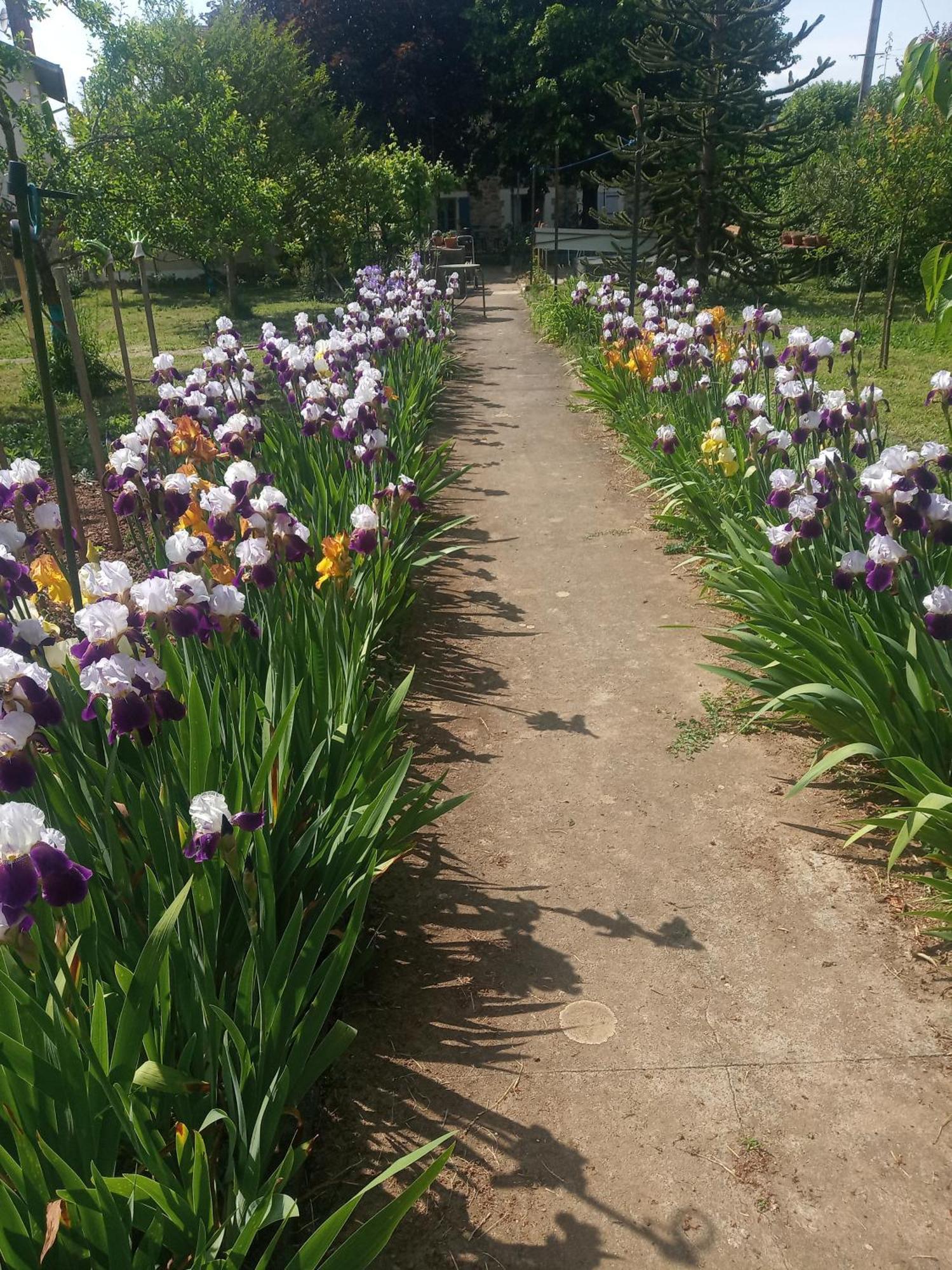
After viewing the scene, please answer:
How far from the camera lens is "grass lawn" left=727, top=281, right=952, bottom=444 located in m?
7.86

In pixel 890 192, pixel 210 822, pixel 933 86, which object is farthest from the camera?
pixel 890 192

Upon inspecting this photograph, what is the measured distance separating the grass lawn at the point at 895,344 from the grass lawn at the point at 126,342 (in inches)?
254

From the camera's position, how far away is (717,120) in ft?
45.5

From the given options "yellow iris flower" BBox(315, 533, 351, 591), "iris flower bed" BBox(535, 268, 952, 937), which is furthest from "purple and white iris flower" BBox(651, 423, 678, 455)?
"yellow iris flower" BBox(315, 533, 351, 591)

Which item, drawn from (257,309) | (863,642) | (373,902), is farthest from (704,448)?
(257,309)

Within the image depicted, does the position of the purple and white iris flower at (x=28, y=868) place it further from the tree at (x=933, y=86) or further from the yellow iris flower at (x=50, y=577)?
the tree at (x=933, y=86)

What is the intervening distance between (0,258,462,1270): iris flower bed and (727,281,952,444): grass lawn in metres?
2.45

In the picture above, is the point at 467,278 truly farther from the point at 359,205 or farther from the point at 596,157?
the point at 596,157

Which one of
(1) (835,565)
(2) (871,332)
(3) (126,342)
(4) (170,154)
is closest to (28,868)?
(1) (835,565)

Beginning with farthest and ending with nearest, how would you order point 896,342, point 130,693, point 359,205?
point 359,205 → point 896,342 → point 130,693

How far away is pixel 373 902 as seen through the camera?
2.82 m

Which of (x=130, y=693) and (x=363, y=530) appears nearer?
(x=130, y=693)

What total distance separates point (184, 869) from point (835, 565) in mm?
2511

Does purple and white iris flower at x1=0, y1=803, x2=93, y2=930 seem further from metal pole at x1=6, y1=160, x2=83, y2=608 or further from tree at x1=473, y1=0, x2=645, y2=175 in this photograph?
tree at x1=473, y1=0, x2=645, y2=175
